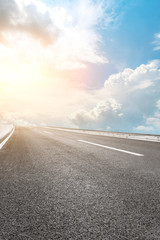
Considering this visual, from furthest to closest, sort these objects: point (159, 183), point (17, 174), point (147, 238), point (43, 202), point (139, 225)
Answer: point (17, 174) → point (159, 183) → point (43, 202) → point (139, 225) → point (147, 238)

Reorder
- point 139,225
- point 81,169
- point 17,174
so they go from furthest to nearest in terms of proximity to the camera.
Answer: point 81,169 → point 17,174 → point 139,225

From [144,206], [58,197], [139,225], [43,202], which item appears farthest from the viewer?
[58,197]

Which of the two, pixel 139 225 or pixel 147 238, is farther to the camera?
pixel 139 225

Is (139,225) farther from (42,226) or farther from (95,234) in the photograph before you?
(42,226)

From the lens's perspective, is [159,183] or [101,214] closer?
[101,214]

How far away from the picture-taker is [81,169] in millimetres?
3225

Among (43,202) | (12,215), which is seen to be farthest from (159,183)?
(12,215)

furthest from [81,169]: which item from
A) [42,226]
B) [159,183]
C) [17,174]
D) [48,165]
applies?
[42,226]

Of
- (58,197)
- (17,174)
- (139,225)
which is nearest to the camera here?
(139,225)

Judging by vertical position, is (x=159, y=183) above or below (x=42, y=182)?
above

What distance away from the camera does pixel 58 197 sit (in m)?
1.97

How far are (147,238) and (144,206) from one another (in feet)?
1.74

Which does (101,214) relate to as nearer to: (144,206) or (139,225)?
(139,225)

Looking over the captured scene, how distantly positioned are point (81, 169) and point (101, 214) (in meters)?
1.68
